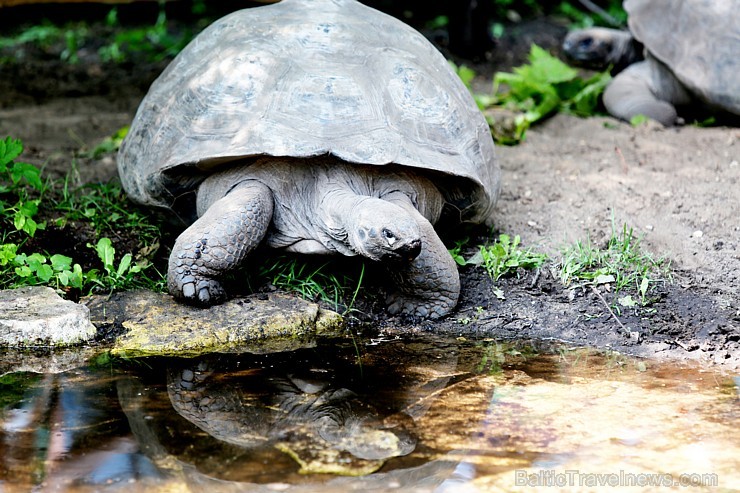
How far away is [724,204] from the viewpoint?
4.48m

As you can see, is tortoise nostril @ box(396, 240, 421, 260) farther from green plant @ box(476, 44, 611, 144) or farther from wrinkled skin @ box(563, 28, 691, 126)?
wrinkled skin @ box(563, 28, 691, 126)

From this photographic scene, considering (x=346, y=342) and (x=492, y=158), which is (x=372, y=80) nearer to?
(x=492, y=158)

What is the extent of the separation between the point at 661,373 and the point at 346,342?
45.6 inches

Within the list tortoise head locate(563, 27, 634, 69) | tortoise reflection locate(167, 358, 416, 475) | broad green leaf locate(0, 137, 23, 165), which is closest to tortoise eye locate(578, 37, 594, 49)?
tortoise head locate(563, 27, 634, 69)

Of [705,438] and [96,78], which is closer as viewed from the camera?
[705,438]

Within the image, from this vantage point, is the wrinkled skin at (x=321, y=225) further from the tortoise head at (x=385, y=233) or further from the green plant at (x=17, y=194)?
the green plant at (x=17, y=194)

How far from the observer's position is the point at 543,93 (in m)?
6.27

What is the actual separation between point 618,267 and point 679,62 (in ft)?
9.77

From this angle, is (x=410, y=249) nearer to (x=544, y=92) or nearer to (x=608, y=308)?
(x=608, y=308)

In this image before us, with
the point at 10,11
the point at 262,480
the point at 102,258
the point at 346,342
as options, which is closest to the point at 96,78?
the point at 10,11

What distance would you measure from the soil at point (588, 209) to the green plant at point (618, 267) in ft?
0.16

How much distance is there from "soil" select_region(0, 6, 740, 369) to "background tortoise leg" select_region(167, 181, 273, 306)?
613 millimetres

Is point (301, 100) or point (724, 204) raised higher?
point (301, 100)

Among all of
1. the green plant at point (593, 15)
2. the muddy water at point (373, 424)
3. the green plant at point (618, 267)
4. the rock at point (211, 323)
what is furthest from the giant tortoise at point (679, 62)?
the rock at point (211, 323)
